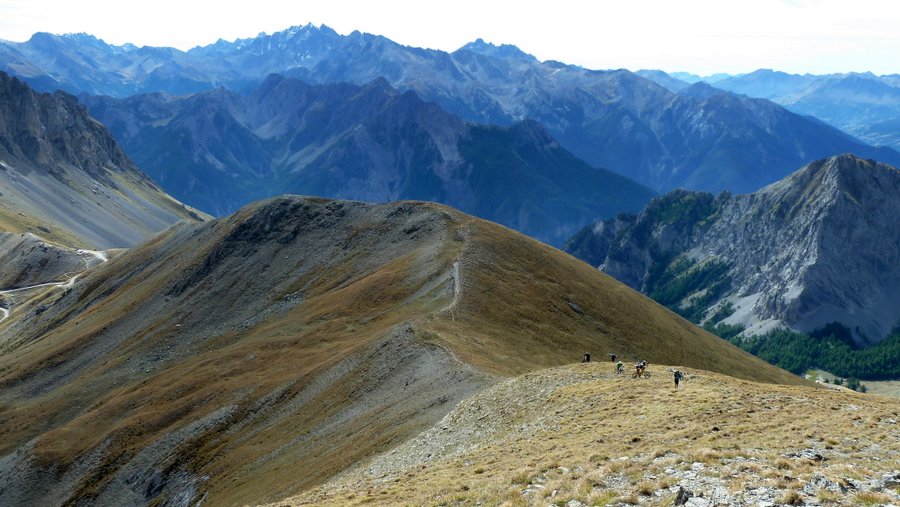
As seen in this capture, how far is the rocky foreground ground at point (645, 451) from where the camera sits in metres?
31.1

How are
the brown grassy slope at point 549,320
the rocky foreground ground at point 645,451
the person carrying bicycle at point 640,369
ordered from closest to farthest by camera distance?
the rocky foreground ground at point 645,451 < the person carrying bicycle at point 640,369 < the brown grassy slope at point 549,320

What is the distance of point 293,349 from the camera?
115125mm

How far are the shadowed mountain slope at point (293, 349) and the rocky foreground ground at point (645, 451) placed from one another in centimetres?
1066

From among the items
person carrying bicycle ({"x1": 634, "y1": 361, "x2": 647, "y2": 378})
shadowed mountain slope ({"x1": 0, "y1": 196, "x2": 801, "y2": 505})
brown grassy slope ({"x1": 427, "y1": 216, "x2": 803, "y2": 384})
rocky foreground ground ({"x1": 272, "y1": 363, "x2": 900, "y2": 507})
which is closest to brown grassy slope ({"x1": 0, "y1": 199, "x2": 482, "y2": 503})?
shadowed mountain slope ({"x1": 0, "y1": 196, "x2": 801, "y2": 505})

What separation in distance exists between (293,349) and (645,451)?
83743 millimetres

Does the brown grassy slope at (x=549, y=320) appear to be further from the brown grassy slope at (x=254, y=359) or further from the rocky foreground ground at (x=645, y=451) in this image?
the rocky foreground ground at (x=645, y=451)

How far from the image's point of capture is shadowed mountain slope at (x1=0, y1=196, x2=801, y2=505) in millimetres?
80562

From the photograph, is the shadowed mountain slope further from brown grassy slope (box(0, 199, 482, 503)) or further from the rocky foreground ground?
the rocky foreground ground

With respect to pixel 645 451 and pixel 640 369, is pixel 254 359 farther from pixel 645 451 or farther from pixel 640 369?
pixel 645 451

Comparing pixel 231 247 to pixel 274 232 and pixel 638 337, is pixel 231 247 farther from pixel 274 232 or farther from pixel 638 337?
pixel 638 337

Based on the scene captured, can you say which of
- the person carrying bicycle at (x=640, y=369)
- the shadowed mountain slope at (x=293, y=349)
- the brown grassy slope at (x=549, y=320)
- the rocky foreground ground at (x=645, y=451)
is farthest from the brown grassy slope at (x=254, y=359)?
the person carrying bicycle at (x=640, y=369)

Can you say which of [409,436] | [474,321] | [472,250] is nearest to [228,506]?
[409,436]

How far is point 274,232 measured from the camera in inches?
7042

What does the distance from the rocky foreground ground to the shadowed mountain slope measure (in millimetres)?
10663
